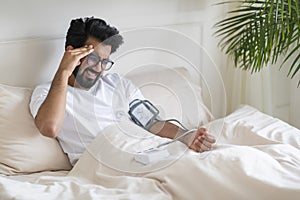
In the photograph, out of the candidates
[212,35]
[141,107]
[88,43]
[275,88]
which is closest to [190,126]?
[141,107]

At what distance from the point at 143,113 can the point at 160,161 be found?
0.81ft

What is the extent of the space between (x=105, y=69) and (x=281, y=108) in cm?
129

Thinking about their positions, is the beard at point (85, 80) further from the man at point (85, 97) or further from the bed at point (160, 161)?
the bed at point (160, 161)

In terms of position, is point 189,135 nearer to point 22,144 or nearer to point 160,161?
point 160,161

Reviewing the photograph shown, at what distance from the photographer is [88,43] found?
2.19 meters

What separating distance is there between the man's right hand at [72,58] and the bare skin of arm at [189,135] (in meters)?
0.39

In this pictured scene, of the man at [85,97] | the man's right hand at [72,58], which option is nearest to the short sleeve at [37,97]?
the man at [85,97]

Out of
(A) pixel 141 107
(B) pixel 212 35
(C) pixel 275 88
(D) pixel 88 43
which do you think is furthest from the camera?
(C) pixel 275 88

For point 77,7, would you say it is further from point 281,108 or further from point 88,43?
point 281,108

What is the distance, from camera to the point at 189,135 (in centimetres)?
203

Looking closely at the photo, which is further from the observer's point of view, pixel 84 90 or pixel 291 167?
pixel 84 90

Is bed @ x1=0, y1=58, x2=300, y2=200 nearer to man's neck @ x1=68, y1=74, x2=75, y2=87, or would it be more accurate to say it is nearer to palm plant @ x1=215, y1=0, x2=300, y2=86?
man's neck @ x1=68, y1=74, x2=75, y2=87

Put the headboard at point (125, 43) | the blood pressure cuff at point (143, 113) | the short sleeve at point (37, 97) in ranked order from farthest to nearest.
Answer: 1. the headboard at point (125, 43)
2. the short sleeve at point (37, 97)
3. the blood pressure cuff at point (143, 113)

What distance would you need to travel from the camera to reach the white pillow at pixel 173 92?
204 cm
